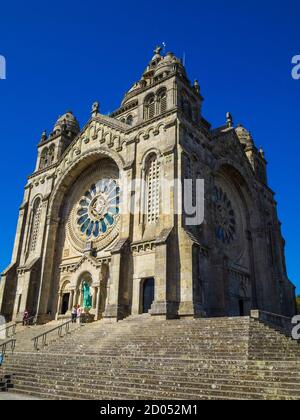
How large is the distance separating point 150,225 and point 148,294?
4410 mm

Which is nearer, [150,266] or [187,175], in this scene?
[150,266]

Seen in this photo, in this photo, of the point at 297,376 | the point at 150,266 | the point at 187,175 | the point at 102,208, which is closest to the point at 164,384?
the point at 297,376

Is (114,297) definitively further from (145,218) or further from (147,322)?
(145,218)

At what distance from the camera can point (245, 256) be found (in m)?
29.6

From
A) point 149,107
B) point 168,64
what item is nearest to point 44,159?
point 149,107

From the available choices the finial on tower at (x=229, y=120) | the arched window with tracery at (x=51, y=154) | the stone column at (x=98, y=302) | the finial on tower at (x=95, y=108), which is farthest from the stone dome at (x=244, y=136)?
the stone column at (x=98, y=302)

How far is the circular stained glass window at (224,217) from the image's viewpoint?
27.5 metres

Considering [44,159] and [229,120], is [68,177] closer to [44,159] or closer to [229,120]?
[44,159]

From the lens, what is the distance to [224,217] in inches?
1129

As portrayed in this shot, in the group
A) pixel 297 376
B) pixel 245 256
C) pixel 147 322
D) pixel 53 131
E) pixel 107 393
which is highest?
pixel 53 131

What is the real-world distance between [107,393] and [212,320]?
5962 mm

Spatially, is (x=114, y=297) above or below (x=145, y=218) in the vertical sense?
below

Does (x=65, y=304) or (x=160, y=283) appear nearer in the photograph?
(x=160, y=283)

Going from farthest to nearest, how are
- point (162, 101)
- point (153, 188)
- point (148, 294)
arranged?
point (162, 101), point (153, 188), point (148, 294)
